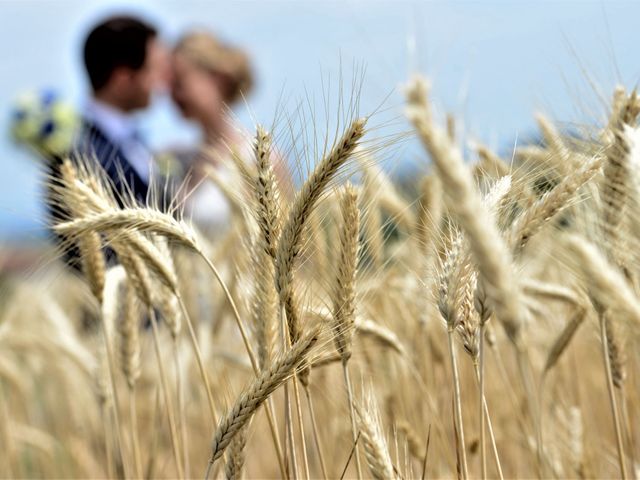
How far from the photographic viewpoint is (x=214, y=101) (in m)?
5.94

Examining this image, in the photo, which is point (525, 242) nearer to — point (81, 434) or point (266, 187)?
point (266, 187)

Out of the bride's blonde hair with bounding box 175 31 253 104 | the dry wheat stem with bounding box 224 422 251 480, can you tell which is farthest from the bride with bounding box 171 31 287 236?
the dry wheat stem with bounding box 224 422 251 480

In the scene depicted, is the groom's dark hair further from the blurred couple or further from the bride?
the bride

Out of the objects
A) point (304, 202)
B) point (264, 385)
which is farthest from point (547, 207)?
point (264, 385)

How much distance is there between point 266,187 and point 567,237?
584 mm

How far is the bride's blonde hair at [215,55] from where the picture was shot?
5.90m

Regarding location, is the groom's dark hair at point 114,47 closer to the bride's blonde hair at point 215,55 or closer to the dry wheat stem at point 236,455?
the bride's blonde hair at point 215,55

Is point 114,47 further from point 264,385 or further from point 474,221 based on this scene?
point 474,221

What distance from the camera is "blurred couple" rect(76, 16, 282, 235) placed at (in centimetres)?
429

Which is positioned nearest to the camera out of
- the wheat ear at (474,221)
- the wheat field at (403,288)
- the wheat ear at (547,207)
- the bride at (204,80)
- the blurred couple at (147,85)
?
the wheat ear at (474,221)

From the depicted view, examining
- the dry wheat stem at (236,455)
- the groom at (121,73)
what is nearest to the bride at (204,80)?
the groom at (121,73)

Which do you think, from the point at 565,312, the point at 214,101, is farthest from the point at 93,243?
the point at 214,101

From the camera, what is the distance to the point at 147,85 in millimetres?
4895

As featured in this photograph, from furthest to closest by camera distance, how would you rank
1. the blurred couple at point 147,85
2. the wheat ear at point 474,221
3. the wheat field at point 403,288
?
the blurred couple at point 147,85 → the wheat field at point 403,288 → the wheat ear at point 474,221
